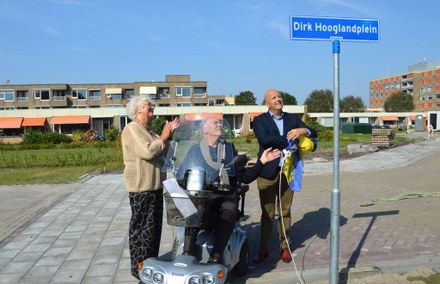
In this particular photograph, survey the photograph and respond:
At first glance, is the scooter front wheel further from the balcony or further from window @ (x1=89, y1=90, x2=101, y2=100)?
the balcony

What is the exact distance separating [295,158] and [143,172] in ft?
5.92

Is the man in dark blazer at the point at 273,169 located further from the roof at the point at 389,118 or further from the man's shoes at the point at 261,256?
the roof at the point at 389,118

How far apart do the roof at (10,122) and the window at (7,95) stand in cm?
2507

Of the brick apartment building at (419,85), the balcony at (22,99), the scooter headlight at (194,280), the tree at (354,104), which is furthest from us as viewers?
the brick apartment building at (419,85)

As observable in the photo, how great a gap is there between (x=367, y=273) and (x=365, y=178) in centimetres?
837

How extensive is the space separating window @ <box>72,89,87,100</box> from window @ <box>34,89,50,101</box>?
4820mm

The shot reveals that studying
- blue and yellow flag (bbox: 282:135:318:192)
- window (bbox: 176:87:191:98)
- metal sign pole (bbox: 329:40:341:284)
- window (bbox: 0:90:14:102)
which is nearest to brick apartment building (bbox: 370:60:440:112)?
window (bbox: 176:87:191:98)

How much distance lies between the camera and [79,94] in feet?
275

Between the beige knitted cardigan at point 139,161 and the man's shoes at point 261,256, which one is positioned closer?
the beige knitted cardigan at point 139,161

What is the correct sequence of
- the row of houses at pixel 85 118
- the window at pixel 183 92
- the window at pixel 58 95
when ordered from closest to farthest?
the row of houses at pixel 85 118 < the window at pixel 58 95 < the window at pixel 183 92

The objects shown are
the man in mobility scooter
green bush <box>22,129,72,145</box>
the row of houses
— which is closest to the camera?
the man in mobility scooter

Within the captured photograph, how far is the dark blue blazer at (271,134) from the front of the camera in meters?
4.80

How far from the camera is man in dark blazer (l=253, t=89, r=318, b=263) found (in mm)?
4934

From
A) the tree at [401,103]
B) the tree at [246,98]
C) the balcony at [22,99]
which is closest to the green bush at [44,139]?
the balcony at [22,99]
